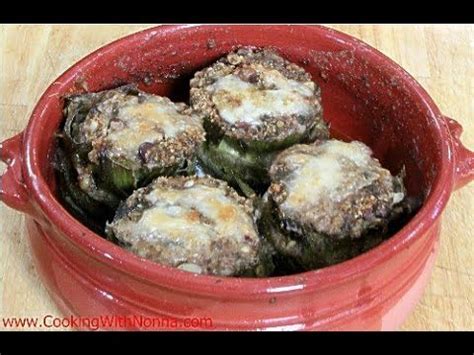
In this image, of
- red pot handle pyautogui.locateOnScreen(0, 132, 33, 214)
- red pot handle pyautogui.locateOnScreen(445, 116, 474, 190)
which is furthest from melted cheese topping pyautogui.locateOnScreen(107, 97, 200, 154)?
red pot handle pyautogui.locateOnScreen(445, 116, 474, 190)

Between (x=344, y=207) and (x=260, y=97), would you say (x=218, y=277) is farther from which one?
(x=260, y=97)

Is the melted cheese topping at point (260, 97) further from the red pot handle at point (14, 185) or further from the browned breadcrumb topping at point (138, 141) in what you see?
the red pot handle at point (14, 185)

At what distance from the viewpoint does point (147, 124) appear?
1.03 meters

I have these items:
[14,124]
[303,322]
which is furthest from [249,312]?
[14,124]

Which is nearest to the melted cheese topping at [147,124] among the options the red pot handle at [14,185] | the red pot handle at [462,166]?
the red pot handle at [14,185]

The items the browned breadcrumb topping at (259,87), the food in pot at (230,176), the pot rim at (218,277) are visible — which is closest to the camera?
the pot rim at (218,277)

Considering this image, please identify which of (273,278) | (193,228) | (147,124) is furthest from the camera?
(147,124)

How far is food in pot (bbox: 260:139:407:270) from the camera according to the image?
96 centimetres

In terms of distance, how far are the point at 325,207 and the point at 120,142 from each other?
0.26 meters

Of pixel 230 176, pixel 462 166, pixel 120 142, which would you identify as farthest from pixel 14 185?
pixel 462 166

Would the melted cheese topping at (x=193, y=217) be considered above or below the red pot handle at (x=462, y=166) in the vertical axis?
below

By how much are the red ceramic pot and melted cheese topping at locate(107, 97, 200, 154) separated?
0.08m

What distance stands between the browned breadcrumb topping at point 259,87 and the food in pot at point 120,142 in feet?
0.09

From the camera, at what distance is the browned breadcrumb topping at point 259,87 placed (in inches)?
41.5
